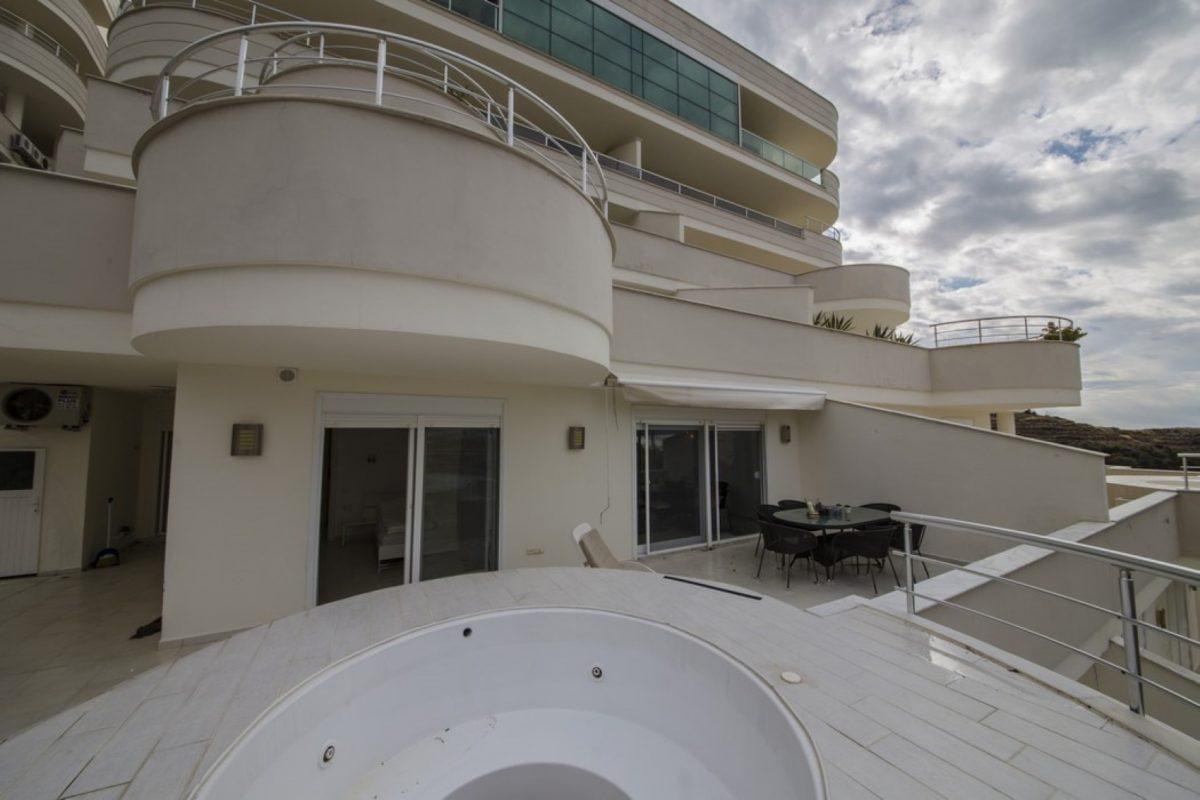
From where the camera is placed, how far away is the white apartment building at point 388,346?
5051 millimetres

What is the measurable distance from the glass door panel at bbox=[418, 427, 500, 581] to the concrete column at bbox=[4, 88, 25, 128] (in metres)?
25.0

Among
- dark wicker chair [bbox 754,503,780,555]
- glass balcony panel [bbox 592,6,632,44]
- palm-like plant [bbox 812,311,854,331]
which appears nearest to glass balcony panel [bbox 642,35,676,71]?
glass balcony panel [bbox 592,6,632,44]

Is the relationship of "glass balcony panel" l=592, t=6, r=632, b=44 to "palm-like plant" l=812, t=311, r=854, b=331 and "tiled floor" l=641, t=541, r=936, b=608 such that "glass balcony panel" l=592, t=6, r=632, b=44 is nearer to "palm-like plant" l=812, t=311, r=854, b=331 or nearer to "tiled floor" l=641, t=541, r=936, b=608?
"palm-like plant" l=812, t=311, r=854, b=331

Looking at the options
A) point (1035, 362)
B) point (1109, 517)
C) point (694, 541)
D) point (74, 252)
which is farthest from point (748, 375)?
point (1035, 362)

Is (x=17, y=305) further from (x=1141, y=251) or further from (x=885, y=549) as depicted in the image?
(x=1141, y=251)

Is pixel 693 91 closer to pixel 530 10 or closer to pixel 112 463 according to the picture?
pixel 530 10

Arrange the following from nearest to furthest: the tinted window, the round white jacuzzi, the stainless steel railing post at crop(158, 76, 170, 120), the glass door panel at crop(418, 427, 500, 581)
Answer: the round white jacuzzi
the stainless steel railing post at crop(158, 76, 170, 120)
the glass door panel at crop(418, 427, 500, 581)
the tinted window

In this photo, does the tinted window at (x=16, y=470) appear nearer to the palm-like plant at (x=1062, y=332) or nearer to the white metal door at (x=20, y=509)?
the white metal door at (x=20, y=509)

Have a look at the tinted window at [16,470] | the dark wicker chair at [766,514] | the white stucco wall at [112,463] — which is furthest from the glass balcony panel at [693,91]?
the tinted window at [16,470]

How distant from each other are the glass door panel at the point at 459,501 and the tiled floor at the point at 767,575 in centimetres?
421

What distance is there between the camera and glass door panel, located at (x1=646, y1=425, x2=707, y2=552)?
38.2 feet

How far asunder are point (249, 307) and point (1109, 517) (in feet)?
56.0

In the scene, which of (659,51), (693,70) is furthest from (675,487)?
(693,70)

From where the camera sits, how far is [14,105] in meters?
17.5
